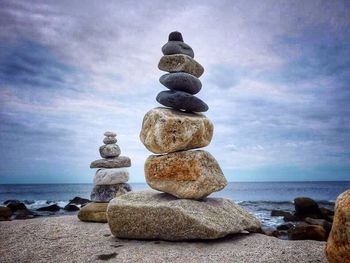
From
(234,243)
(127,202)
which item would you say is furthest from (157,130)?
(234,243)

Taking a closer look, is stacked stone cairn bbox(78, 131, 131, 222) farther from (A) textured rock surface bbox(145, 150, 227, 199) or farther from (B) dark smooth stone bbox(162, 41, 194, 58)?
(B) dark smooth stone bbox(162, 41, 194, 58)

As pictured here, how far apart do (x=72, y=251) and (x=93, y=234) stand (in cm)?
222

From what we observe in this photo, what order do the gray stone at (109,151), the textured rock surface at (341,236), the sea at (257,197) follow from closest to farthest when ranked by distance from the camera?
1. the textured rock surface at (341,236)
2. the gray stone at (109,151)
3. the sea at (257,197)

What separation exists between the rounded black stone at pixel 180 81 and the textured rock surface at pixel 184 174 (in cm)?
251

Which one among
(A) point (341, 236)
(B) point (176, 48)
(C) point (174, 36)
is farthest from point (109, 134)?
(A) point (341, 236)

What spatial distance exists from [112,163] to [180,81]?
613 cm

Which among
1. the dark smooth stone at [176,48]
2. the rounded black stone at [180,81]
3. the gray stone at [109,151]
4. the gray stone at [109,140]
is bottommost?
the gray stone at [109,151]

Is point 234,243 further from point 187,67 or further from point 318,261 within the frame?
point 187,67

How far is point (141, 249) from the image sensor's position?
26.1ft

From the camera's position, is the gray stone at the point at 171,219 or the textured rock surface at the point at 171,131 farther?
the textured rock surface at the point at 171,131

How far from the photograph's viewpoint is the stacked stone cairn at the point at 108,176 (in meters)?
13.7

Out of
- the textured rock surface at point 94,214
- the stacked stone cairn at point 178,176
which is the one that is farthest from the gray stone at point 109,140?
the stacked stone cairn at point 178,176

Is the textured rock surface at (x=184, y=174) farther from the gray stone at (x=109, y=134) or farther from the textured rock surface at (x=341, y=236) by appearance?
the gray stone at (x=109, y=134)

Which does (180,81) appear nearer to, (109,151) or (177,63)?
(177,63)
